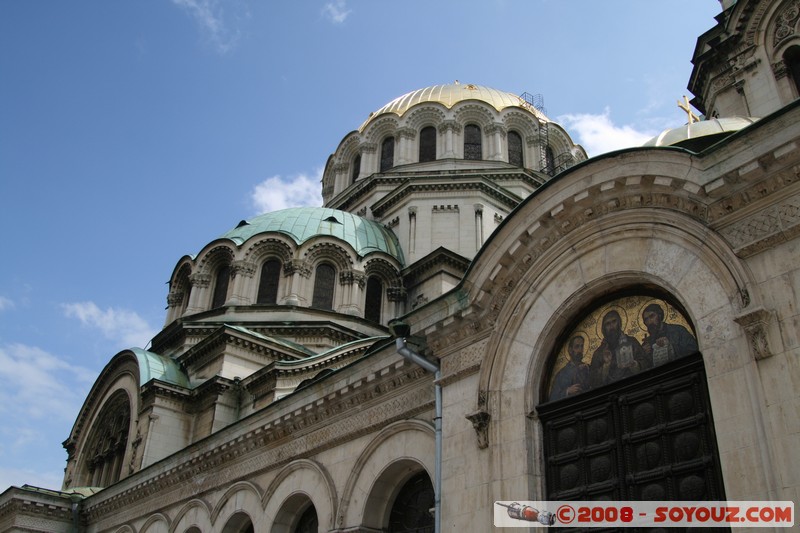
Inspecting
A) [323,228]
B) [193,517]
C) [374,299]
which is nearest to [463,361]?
[193,517]

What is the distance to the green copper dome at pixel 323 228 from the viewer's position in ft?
106

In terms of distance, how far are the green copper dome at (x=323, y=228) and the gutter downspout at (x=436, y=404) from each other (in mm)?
18740

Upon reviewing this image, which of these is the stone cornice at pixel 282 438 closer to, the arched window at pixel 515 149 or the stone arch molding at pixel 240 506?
the stone arch molding at pixel 240 506

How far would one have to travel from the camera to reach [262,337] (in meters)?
27.9

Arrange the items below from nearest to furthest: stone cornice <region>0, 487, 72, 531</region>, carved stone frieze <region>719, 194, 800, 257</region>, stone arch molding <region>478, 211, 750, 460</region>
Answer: carved stone frieze <region>719, 194, 800, 257</region>
stone arch molding <region>478, 211, 750, 460</region>
stone cornice <region>0, 487, 72, 531</region>

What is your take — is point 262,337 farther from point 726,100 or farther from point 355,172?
point 726,100

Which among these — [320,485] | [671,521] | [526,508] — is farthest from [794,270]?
[320,485]

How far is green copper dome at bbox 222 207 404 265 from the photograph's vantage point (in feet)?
106

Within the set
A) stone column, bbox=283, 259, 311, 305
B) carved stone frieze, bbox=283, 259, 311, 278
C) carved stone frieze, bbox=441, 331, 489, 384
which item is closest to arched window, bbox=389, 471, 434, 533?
carved stone frieze, bbox=441, 331, 489, 384

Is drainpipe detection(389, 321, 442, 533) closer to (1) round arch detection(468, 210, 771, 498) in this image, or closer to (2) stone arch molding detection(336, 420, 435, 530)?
(2) stone arch molding detection(336, 420, 435, 530)

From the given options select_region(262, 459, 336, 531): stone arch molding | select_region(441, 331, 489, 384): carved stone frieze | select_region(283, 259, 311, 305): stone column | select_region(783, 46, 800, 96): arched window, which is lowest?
select_region(262, 459, 336, 531): stone arch molding

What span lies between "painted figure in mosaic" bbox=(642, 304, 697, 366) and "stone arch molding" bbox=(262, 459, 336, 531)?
285 inches

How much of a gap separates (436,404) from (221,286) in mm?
21341

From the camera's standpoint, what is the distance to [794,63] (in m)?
17.8
